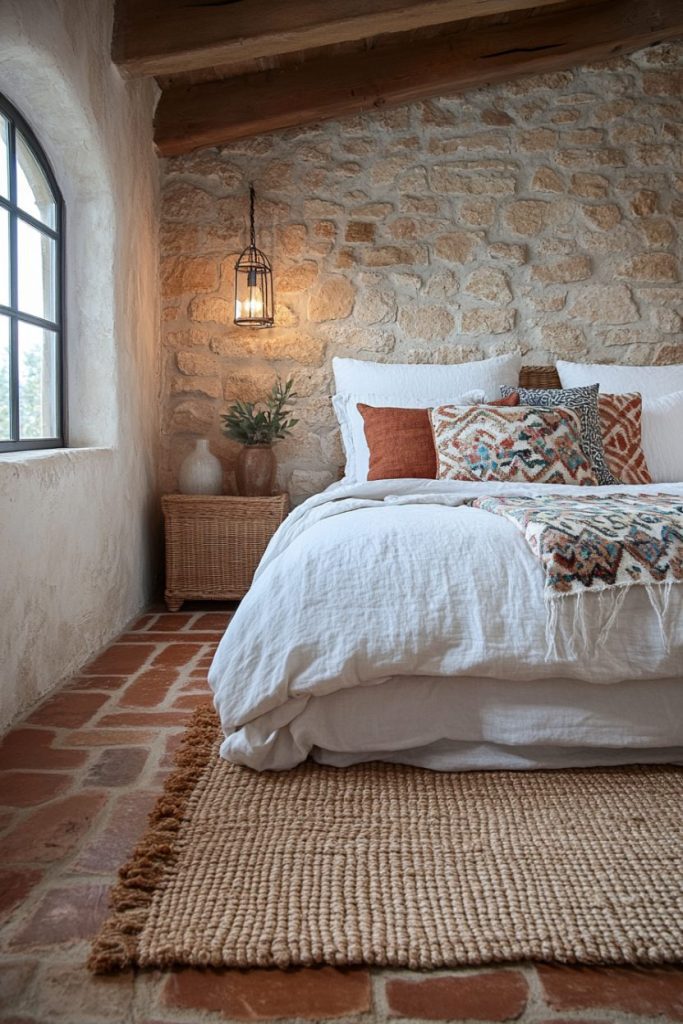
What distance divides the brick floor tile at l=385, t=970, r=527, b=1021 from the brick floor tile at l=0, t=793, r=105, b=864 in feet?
2.28

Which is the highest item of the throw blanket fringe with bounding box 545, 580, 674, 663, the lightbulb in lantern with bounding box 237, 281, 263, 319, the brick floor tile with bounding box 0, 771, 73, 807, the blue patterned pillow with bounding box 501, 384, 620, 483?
the lightbulb in lantern with bounding box 237, 281, 263, 319

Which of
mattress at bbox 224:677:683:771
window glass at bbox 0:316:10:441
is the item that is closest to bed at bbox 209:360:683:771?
mattress at bbox 224:677:683:771

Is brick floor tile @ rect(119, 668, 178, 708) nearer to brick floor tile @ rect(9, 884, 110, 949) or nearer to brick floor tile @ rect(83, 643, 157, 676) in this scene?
brick floor tile @ rect(83, 643, 157, 676)

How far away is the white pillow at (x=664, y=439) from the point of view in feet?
10.6

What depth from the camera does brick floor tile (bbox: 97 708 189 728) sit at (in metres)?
2.16

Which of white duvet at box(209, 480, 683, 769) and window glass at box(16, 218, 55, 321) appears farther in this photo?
window glass at box(16, 218, 55, 321)

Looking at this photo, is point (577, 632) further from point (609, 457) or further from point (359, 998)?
point (609, 457)

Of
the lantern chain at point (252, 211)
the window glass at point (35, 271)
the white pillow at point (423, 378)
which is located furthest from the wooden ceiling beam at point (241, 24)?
the white pillow at point (423, 378)

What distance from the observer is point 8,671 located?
2.12 metres

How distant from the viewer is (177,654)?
9.31 feet

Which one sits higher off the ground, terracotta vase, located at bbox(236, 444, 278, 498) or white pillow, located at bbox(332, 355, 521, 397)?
white pillow, located at bbox(332, 355, 521, 397)

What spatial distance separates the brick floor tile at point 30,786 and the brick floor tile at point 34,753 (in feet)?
0.15

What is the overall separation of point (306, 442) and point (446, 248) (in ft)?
3.76

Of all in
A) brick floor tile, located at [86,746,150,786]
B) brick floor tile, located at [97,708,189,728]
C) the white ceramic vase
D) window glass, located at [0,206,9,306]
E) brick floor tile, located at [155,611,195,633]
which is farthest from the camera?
the white ceramic vase
